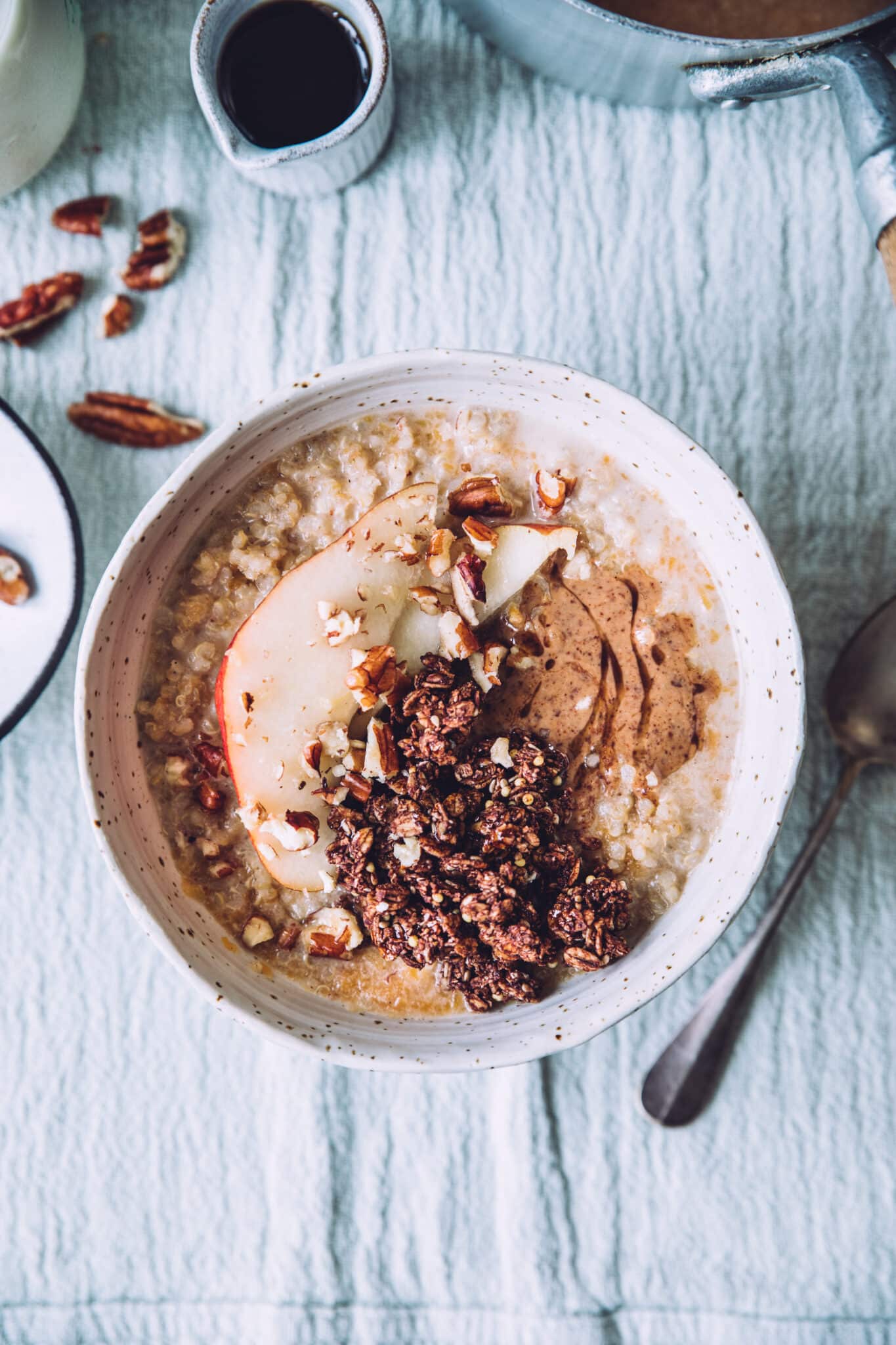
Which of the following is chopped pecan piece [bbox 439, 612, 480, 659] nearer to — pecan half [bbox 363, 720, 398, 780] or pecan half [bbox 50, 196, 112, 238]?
pecan half [bbox 363, 720, 398, 780]

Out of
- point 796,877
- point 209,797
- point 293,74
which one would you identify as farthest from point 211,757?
point 293,74

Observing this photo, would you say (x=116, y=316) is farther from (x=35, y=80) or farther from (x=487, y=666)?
(x=487, y=666)

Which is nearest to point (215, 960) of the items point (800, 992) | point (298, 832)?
point (298, 832)

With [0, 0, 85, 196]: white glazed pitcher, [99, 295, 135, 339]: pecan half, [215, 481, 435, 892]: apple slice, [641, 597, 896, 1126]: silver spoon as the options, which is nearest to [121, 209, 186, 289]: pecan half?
[99, 295, 135, 339]: pecan half

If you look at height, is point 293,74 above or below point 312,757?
above

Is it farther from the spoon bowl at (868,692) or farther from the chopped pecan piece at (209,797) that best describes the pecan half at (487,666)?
the spoon bowl at (868,692)

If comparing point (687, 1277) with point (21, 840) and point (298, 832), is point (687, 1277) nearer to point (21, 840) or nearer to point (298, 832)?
point (298, 832)
